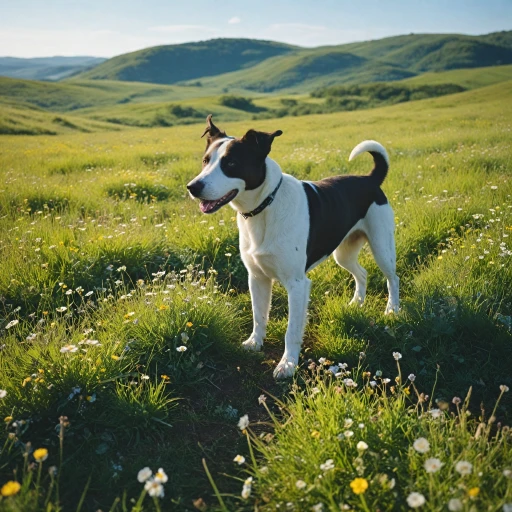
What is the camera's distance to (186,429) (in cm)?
312

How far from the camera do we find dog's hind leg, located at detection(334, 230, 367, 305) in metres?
5.01

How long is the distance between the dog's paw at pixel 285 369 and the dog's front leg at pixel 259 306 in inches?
18.5

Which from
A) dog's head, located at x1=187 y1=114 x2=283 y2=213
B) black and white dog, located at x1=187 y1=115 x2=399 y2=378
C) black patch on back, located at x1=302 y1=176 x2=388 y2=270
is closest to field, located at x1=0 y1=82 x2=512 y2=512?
black and white dog, located at x1=187 y1=115 x2=399 y2=378

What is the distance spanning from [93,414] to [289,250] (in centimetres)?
199

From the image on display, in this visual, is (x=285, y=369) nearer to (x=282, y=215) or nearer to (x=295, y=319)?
(x=295, y=319)

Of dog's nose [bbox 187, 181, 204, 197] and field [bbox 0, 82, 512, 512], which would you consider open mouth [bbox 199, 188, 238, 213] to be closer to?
dog's nose [bbox 187, 181, 204, 197]

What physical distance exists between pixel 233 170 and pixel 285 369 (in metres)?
1.75

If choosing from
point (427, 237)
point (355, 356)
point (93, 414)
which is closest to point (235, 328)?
point (355, 356)

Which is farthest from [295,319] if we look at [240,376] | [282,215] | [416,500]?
[416,500]

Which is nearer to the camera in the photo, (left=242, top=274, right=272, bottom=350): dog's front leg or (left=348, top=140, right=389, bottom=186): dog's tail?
(left=242, top=274, right=272, bottom=350): dog's front leg

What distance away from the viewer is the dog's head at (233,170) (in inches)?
134

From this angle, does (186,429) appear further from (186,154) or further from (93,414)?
(186,154)

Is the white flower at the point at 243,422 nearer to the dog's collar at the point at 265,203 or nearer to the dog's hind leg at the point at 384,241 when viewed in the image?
the dog's collar at the point at 265,203

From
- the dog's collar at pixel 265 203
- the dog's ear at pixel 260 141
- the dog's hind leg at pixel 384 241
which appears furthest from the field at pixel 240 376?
the dog's ear at pixel 260 141
